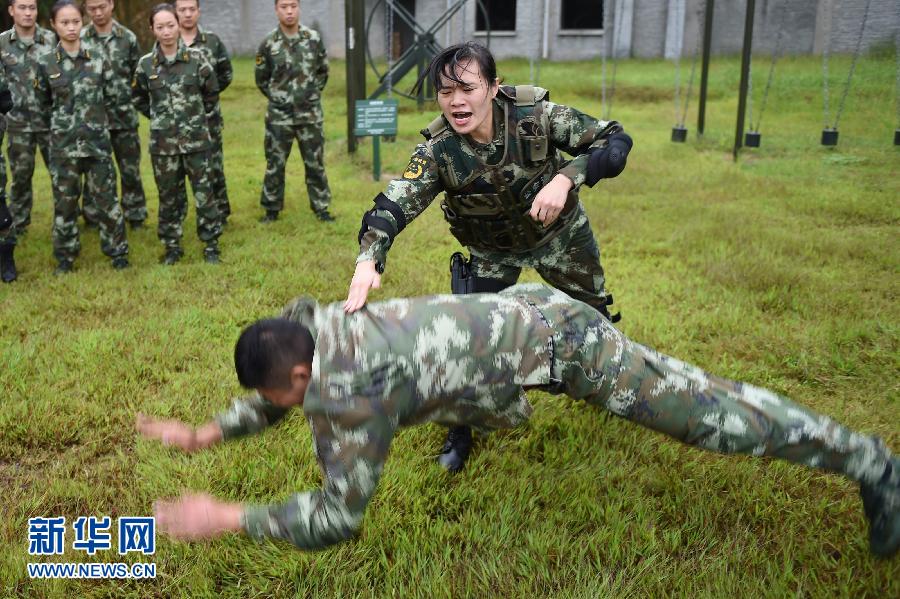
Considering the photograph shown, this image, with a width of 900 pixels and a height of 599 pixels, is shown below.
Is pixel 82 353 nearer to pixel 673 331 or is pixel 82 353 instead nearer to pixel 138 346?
pixel 138 346

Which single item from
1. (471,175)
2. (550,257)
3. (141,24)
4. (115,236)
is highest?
(141,24)

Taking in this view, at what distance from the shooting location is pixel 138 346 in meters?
4.00

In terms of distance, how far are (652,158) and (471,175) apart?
22.8ft

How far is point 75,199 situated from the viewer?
5.35 m

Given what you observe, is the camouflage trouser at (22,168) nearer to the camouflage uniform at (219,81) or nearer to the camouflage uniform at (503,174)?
the camouflage uniform at (219,81)

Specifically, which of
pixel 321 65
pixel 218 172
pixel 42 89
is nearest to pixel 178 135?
pixel 42 89

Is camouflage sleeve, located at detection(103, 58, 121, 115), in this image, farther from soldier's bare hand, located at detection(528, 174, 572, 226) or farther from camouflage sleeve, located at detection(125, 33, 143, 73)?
soldier's bare hand, located at detection(528, 174, 572, 226)

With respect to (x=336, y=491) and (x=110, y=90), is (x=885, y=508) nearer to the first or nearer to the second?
(x=336, y=491)

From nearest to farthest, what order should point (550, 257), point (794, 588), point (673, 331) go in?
point (794, 588) < point (550, 257) < point (673, 331)

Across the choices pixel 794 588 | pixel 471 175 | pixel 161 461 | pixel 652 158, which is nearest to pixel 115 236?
pixel 161 461

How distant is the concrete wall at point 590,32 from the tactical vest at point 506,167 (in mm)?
14854

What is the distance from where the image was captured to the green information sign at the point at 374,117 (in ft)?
25.9

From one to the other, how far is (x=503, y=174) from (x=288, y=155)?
4.23m

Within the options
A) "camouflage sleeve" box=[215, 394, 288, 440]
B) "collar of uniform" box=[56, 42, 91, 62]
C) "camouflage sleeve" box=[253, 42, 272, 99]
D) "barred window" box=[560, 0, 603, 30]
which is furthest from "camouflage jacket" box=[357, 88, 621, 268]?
"barred window" box=[560, 0, 603, 30]
